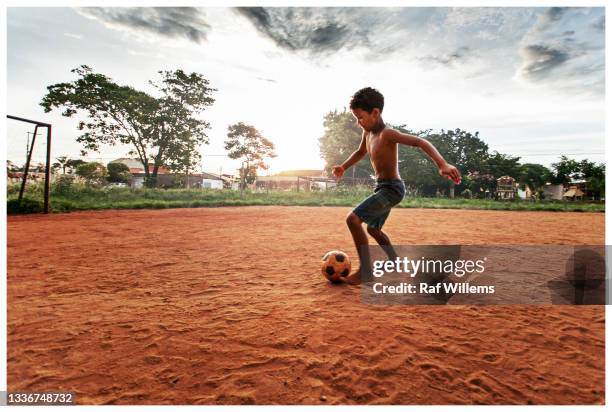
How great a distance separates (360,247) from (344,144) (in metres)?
34.9

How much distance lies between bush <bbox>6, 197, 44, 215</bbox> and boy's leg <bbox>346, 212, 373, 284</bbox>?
42.6ft

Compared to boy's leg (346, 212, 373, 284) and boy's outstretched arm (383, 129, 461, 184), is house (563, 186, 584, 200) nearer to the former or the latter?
boy's leg (346, 212, 373, 284)

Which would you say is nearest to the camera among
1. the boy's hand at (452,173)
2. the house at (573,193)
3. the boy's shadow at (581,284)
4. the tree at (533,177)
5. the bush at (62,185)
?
the boy's hand at (452,173)

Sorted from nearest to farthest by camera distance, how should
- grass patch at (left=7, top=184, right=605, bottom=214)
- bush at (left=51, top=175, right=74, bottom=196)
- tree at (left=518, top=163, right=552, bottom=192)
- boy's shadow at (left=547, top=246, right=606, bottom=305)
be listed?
boy's shadow at (left=547, top=246, right=606, bottom=305)
grass patch at (left=7, top=184, right=605, bottom=214)
bush at (left=51, top=175, right=74, bottom=196)
tree at (left=518, top=163, right=552, bottom=192)

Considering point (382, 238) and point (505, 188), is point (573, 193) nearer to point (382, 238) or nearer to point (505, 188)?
point (505, 188)

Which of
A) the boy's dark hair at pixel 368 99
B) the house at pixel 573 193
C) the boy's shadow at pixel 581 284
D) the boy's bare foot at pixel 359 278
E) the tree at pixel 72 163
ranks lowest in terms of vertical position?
the boy's bare foot at pixel 359 278

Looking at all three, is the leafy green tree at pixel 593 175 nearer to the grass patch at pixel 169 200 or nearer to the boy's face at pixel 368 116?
the grass patch at pixel 169 200

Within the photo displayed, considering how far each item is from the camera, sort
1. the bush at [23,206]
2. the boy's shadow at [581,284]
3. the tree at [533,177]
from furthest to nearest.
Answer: the tree at [533,177], the bush at [23,206], the boy's shadow at [581,284]

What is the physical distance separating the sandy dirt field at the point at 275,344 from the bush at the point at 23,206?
9.70 meters

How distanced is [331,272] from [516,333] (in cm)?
173

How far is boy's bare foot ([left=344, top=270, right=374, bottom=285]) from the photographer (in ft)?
11.5

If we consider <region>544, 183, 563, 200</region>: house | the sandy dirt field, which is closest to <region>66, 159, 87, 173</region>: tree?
the sandy dirt field

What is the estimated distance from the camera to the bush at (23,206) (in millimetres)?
10875

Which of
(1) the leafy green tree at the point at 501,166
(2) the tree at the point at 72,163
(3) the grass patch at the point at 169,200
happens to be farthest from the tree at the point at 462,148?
(2) the tree at the point at 72,163
